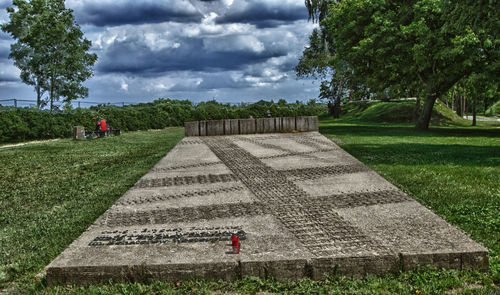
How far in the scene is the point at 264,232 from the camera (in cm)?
422

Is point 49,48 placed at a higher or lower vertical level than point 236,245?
higher

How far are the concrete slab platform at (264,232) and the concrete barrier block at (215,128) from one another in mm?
5801

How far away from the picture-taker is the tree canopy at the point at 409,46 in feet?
61.0

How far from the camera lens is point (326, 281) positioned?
341 cm

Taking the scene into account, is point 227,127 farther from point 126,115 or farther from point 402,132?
point 126,115

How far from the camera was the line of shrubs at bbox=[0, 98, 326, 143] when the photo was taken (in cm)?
2038

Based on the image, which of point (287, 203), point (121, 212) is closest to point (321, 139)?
point (287, 203)

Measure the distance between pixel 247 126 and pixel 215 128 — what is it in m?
1.02

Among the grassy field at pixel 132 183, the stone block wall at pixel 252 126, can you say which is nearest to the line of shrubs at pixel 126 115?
the grassy field at pixel 132 183

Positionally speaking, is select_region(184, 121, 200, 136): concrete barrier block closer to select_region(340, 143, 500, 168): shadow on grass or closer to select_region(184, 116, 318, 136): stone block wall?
select_region(184, 116, 318, 136): stone block wall

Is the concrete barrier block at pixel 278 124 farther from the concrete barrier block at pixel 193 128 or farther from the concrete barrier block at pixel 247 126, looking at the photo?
the concrete barrier block at pixel 193 128

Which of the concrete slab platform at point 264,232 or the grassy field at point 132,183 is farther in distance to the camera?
the concrete slab platform at point 264,232

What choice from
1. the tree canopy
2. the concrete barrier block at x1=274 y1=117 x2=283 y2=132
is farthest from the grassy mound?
the concrete barrier block at x1=274 y1=117 x2=283 y2=132

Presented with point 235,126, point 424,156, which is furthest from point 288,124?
point 424,156
